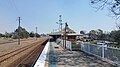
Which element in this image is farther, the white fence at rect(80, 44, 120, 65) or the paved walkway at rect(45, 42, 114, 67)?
the paved walkway at rect(45, 42, 114, 67)

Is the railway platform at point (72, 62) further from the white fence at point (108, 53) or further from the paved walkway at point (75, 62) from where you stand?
the white fence at point (108, 53)

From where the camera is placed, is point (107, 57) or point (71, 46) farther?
point (71, 46)

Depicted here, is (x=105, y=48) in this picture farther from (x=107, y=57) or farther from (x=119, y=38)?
(x=119, y=38)

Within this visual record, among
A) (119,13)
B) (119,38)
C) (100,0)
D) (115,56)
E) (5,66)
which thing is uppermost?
(100,0)

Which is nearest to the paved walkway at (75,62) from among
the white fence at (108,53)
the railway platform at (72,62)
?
the railway platform at (72,62)

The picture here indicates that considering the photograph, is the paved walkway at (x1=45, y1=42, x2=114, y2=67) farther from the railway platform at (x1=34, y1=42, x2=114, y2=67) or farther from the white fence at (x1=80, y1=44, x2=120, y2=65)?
the white fence at (x1=80, y1=44, x2=120, y2=65)

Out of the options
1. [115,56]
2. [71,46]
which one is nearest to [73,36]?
[71,46]

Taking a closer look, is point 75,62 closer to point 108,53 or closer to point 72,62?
point 72,62

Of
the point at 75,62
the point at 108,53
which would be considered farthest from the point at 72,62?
the point at 108,53

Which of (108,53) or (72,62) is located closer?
(72,62)

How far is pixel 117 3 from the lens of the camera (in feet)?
37.8

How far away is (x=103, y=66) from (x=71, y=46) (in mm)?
14692

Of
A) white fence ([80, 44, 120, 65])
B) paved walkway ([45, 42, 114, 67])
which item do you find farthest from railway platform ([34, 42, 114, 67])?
white fence ([80, 44, 120, 65])

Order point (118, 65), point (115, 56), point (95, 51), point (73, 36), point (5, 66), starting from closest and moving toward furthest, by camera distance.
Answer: point (118, 65) → point (115, 56) → point (5, 66) → point (95, 51) → point (73, 36)
